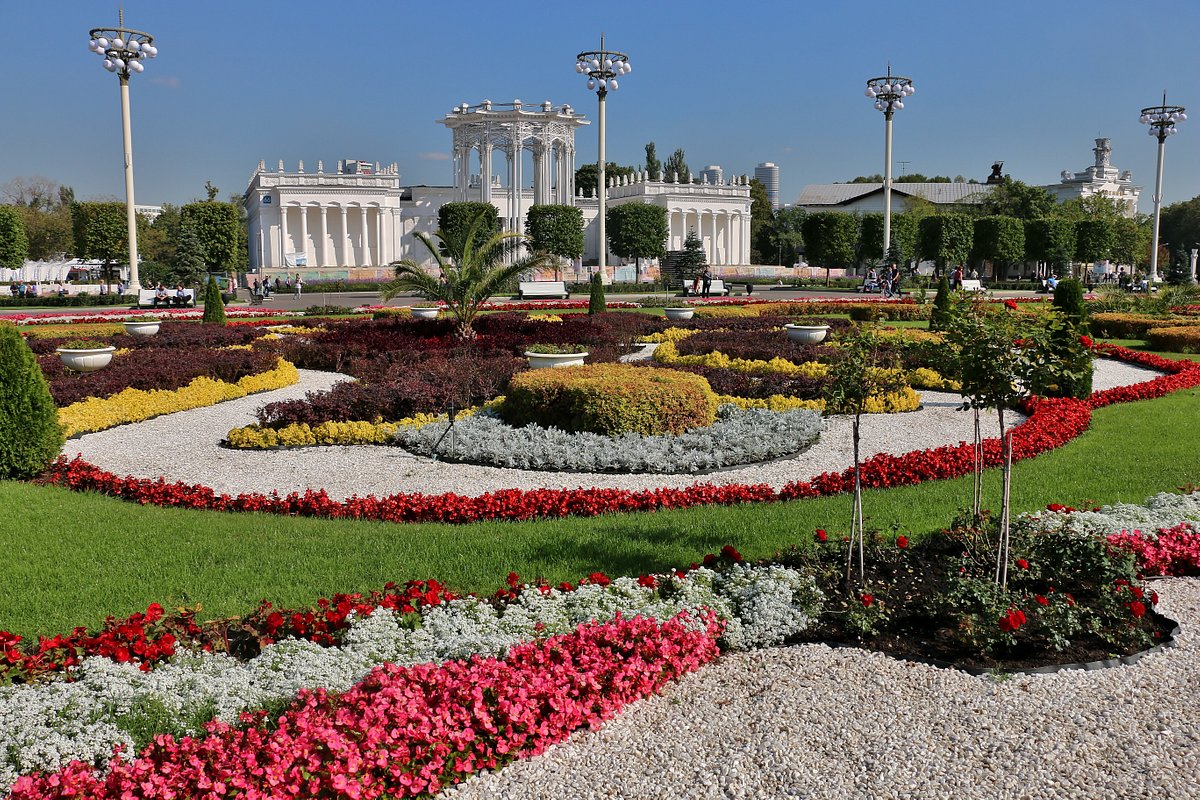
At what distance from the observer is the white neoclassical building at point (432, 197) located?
65.9m

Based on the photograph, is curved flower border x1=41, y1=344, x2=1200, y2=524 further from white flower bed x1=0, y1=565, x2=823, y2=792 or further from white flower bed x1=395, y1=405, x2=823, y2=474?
white flower bed x1=0, y1=565, x2=823, y2=792

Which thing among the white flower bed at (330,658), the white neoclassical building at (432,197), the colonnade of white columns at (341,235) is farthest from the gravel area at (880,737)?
the colonnade of white columns at (341,235)

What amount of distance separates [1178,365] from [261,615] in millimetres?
15138

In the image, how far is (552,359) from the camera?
13.2m

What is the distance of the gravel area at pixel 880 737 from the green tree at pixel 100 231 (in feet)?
170

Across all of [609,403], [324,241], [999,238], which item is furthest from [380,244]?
[609,403]

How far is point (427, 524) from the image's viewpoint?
690 centimetres

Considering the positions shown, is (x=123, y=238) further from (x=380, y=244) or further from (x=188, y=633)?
(x=188, y=633)

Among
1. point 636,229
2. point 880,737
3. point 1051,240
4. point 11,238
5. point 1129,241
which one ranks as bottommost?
point 880,737

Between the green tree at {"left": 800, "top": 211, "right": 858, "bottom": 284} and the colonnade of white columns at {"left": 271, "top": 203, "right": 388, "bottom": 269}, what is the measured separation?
30947mm

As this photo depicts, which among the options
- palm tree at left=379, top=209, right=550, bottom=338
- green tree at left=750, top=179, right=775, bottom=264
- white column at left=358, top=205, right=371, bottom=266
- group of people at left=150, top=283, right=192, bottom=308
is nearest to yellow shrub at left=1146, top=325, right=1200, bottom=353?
palm tree at left=379, top=209, right=550, bottom=338

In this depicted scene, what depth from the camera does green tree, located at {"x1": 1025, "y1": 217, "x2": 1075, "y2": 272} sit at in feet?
183

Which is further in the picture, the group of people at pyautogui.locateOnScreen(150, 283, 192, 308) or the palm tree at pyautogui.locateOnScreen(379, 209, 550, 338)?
the group of people at pyautogui.locateOnScreen(150, 283, 192, 308)

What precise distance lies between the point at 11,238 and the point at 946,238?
4985 centimetres
